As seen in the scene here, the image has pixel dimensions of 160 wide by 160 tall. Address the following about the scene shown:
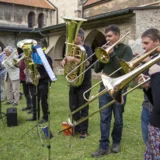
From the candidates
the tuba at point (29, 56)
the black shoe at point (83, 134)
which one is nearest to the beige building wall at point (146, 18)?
the tuba at point (29, 56)

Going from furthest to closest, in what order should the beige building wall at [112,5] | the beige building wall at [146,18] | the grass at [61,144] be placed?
the beige building wall at [112,5] < the beige building wall at [146,18] < the grass at [61,144]

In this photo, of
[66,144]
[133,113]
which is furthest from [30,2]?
[66,144]

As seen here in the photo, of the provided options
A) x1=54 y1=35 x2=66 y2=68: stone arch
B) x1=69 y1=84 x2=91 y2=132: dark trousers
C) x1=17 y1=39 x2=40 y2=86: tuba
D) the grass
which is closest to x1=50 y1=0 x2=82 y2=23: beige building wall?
x1=54 y1=35 x2=66 y2=68: stone arch

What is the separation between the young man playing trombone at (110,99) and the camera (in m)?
3.81

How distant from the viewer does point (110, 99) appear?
405cm

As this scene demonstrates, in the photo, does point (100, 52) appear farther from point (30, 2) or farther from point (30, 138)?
point (30, 2)

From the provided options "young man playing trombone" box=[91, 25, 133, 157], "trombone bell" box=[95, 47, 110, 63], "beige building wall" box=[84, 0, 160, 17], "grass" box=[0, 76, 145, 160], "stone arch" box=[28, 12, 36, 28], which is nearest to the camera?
A: "trombone bell" box=[95, 47, 110, 63]

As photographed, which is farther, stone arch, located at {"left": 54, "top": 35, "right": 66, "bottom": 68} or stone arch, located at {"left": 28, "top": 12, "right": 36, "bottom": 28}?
stone arch, located at {"left": 28, "top": 12, "right": 36, "bottom": 28}

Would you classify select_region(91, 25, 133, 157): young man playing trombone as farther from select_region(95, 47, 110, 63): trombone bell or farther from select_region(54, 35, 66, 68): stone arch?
select_region(54, 35, 66, 68): stone arch

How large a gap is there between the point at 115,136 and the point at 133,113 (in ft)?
9.53

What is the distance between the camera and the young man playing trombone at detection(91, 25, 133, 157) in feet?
12.5

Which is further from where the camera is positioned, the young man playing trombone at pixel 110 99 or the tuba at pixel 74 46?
the tuba at pixel 74 46

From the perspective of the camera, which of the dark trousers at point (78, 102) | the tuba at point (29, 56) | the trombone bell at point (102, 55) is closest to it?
the trombone bell at point (102, 55)

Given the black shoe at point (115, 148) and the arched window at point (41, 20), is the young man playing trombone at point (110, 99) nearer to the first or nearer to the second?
A: the black shoe at point (115, 148)
